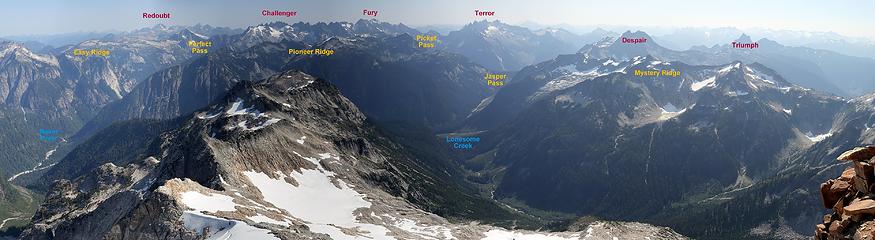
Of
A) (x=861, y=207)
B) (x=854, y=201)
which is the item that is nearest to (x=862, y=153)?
(x=854, y=201)

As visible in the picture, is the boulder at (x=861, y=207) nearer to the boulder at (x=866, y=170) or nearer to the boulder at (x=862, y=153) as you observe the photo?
the boulder at (x=866, y=170)

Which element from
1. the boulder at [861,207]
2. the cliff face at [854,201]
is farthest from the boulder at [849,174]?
the boulder at [861,207]

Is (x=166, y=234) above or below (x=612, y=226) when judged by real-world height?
above

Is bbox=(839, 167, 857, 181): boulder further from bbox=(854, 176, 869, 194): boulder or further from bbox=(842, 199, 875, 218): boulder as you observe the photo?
bbox=(842, 199, 875, 218): boulder

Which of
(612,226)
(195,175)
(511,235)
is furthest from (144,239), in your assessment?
(612,226)

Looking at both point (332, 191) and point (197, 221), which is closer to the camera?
point (197, 221)

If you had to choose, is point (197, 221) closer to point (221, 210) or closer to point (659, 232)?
point (221, 210)

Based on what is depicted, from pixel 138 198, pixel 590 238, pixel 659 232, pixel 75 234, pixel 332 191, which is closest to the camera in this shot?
pixel 138 198

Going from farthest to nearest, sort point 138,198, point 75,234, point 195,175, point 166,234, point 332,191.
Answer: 1. point 332,191
2. point 195,175
3. point 75,234
4. point 138,198
5. point 166,234
